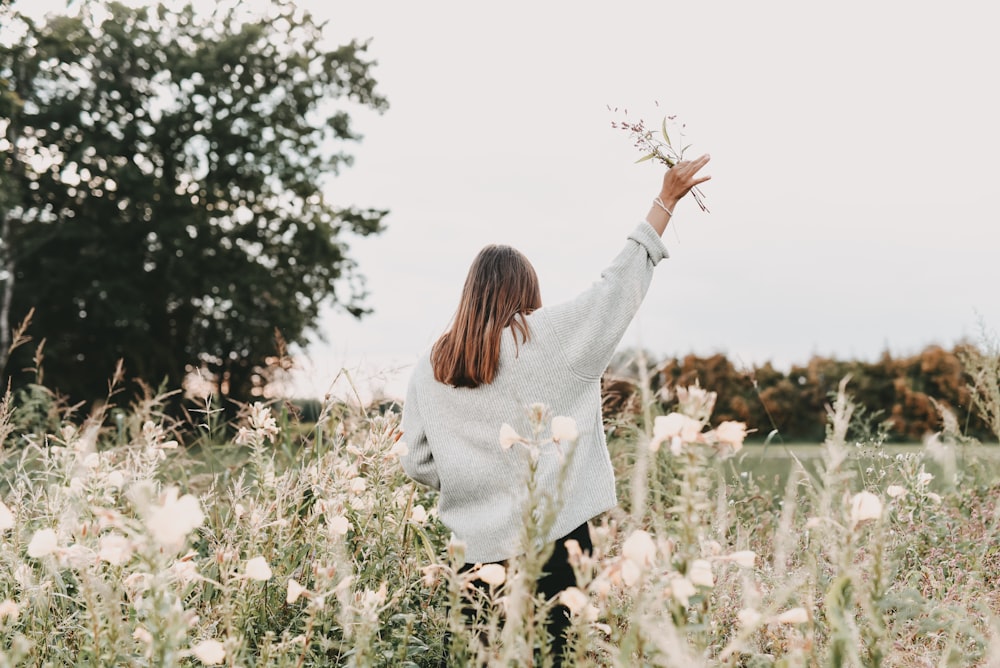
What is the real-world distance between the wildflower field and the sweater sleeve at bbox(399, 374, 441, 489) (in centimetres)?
9

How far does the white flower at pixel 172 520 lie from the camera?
1.20m

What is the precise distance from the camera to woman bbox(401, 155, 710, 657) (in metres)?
2.25

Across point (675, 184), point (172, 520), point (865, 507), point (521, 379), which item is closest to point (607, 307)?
point (521, 379)

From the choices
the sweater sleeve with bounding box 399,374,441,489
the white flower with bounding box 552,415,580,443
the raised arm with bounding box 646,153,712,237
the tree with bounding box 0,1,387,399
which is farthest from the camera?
the tree with bounding box 0,1,387,399

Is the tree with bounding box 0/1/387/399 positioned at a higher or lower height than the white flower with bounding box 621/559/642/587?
higher

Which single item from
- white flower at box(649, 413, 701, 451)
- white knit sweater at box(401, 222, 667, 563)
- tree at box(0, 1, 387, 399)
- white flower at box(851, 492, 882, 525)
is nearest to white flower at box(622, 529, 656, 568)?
white flower at box(649, 413, 701, 451)

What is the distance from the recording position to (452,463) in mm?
2387

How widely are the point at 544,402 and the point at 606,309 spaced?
0.32m

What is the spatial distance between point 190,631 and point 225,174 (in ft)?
52.7

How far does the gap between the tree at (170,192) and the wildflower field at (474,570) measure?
12569 mm

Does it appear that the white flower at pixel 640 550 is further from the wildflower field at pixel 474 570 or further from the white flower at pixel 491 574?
the white flower at pixel 491 574

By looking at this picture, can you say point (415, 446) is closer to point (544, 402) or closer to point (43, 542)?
point (544, 402)

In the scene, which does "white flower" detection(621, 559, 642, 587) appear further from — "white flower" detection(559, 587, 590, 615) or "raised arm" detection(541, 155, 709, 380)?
"raised arm" detection(541, 155, 709, 380)

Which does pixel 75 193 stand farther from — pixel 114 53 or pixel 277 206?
pixel 277 206
